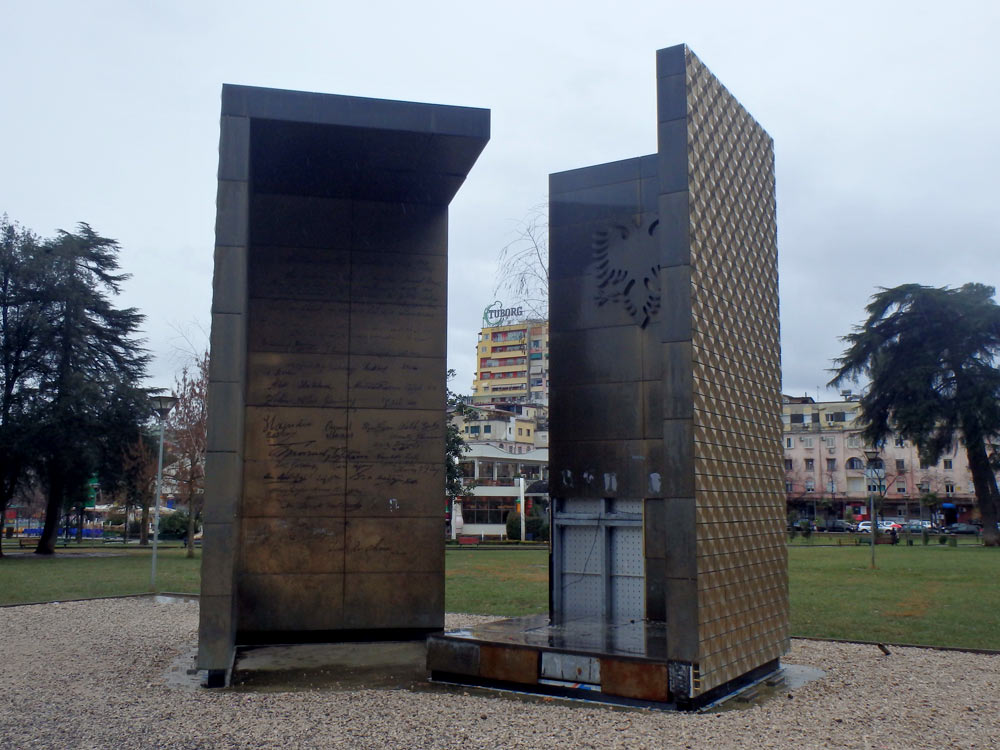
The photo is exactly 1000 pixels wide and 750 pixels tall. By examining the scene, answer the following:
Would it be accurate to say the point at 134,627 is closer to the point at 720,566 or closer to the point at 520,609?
the point at 520,609

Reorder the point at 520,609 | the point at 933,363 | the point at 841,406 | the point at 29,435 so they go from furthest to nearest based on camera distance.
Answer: the point at 841,406
the point at 933,363
the point at 29,435
the point at 520,609

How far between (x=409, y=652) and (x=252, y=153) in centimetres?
598

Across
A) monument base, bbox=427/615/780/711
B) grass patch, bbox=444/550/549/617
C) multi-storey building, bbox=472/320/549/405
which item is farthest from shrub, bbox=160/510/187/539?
multi-storey building, bbox=472/320/549/405

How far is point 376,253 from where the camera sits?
11805mm

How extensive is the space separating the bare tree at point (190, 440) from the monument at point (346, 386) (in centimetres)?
1986

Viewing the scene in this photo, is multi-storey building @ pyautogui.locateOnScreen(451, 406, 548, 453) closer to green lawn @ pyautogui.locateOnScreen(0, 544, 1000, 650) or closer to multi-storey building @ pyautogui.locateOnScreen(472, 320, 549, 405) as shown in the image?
multi-storey building @ pyautogui.locateOnScreen(472, 320, 549, 405)

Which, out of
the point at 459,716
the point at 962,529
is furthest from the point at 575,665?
the point at 962,529

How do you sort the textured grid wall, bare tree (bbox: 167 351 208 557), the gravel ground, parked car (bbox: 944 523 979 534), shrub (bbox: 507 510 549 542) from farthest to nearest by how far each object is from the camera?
parked car (bbox: 944 523 979 534), shrub (bbox: 507 510 549 542), bare tree (bbox: 167 351 208 557), the textured grid wall, the gravel ground

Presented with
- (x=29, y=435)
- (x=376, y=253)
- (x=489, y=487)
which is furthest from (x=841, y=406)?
(x=376, y=253)

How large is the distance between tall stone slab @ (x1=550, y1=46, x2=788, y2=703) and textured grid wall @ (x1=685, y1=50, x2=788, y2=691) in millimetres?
28

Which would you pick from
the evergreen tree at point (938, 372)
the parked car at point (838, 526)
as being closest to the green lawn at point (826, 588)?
the evergreen tree at point (938, 372)

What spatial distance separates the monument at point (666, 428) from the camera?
24.6 feet

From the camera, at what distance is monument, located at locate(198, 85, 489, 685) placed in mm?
10891

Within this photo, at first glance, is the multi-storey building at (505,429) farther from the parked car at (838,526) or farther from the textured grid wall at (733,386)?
the textured grid wall at (733,386)
